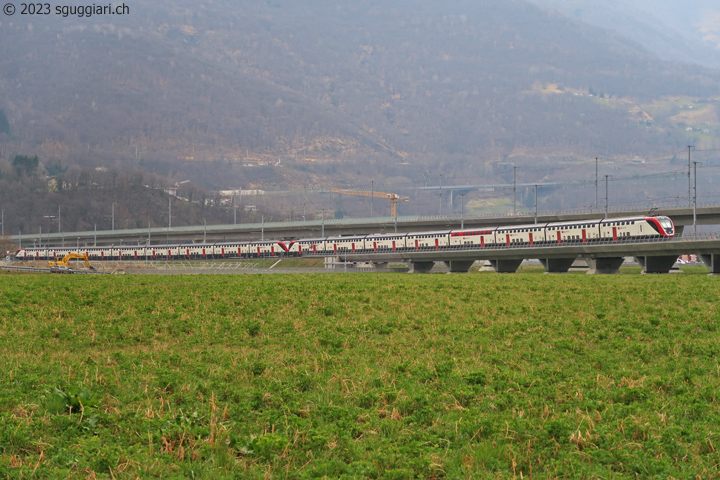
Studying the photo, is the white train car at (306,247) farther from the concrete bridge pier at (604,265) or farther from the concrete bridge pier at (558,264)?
the concrete bridge pier at (604,265)

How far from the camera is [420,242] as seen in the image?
10988 cm

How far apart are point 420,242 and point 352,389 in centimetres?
9661

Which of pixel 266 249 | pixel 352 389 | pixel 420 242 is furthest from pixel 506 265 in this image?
pixel 352 389

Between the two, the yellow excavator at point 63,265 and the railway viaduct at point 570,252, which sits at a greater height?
the railway viaduct at point 570,252

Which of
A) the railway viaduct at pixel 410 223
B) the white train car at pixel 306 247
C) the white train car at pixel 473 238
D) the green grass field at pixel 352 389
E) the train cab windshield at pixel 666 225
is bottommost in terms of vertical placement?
the green grass field at pixel 352 389

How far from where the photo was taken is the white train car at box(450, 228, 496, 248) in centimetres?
10312

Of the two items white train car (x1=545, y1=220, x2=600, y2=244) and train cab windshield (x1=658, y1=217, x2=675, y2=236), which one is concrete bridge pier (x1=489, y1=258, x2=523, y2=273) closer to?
white train car (x1=545, y1=220, x2=600, y2=244)

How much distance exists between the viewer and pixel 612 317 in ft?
75.3

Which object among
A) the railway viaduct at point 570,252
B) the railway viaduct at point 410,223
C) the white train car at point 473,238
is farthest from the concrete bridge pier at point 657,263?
the railway viaduct at point 410,223

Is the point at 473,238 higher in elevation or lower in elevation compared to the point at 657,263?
higher

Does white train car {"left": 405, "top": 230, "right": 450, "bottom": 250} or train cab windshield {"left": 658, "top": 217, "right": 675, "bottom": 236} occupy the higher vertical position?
train cab windshield {"left": 658, "top": 217, "right": 675, "bottom": 236}

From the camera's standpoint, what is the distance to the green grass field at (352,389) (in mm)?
9969

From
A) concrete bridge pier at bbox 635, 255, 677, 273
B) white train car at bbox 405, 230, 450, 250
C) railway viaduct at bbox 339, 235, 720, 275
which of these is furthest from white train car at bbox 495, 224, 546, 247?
concrete bridge pier at bbox 635, 255, 677, 273

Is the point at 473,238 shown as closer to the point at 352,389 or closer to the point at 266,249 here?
the point at 266,249
